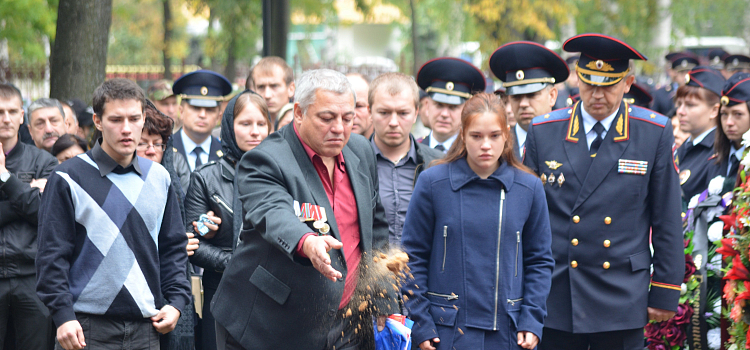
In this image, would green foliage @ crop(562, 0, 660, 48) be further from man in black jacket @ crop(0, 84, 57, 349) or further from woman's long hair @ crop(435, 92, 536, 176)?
man in black jacket @ crop(0, 84, 57, 349)

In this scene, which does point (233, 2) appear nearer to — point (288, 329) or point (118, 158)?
point (118, 158)

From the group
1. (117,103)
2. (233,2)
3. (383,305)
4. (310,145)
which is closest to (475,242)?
(383,305)

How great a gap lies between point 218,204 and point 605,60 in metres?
2.71

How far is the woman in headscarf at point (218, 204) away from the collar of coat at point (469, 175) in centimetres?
152

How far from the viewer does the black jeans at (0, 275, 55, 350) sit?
16.8 feet

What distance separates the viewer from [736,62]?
1187 cm

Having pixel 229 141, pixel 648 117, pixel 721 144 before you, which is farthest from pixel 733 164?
pixel 229 141

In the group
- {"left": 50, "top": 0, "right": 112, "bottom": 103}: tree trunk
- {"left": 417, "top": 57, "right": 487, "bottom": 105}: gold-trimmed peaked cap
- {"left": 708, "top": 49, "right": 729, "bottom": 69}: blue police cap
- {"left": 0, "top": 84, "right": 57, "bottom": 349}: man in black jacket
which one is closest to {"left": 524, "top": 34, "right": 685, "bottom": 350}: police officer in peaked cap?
{"left": 417, "top": 57, "right": 487, "bottom": 105}: gold-trimmed peaked cap

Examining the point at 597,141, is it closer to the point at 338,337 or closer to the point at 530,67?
the point at 530,67

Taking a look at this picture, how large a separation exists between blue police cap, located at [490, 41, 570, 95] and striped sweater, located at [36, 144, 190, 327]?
3048 millimetres

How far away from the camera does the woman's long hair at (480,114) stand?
4.18 m

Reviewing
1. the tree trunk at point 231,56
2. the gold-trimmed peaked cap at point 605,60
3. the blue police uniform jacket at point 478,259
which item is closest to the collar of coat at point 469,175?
the blue police uniform jacket at point 478,259

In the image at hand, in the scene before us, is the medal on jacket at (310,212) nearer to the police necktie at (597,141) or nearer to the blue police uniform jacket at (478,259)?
the blue police uniform jacket at (478,259)

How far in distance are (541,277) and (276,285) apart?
147 centimetres
